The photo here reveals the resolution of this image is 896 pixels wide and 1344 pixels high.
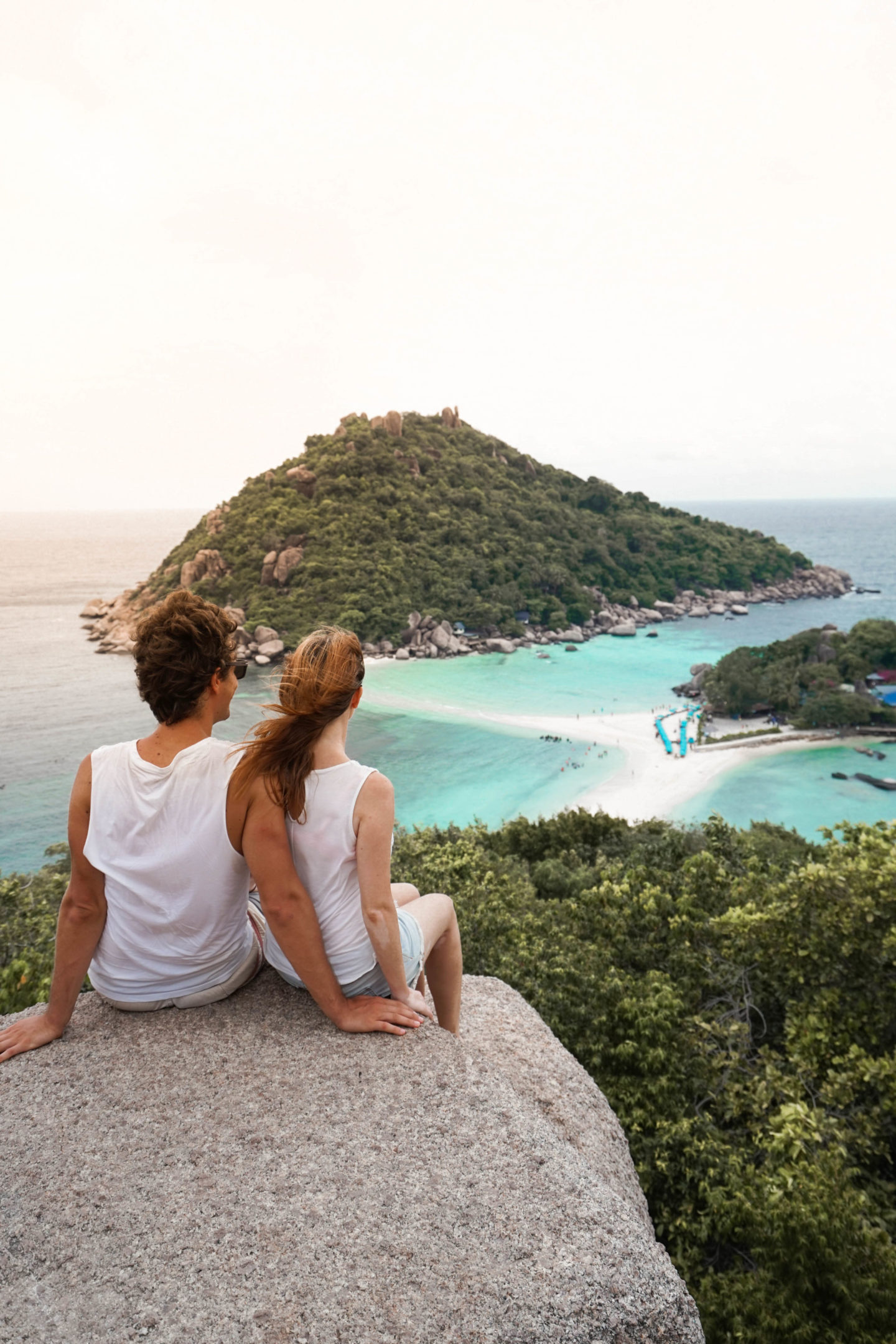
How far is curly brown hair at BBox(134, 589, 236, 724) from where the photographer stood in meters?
2.73

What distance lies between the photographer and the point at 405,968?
304 centimetres

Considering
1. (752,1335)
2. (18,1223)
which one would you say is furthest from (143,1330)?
(752,1335)

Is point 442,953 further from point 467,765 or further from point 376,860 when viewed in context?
point 467,765

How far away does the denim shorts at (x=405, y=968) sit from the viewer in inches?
120

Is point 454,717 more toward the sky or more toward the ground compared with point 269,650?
more toward the ground

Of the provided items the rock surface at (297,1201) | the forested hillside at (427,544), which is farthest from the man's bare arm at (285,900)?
the forested hillside at (427,544)

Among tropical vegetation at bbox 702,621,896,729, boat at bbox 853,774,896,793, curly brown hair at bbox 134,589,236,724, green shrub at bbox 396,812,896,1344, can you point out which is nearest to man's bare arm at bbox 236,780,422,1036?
curly brown hair at bbox 134,589,236,724

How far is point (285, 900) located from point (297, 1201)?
37.8 inches

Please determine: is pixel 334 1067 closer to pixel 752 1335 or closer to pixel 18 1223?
pixel 18 1223

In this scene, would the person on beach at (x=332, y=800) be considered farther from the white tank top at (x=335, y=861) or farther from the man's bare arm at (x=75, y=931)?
the man's bare arm at (x=75, y=931)

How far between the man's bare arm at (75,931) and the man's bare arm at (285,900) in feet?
2.29

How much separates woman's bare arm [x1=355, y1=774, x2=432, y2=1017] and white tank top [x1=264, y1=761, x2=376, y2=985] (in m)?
0.04

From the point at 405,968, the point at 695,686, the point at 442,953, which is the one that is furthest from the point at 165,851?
the point at 695,686

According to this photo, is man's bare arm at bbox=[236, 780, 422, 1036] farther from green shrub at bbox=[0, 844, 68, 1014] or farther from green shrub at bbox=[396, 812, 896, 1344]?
green shrub at bbox=[396, 812, 896, 1344]
